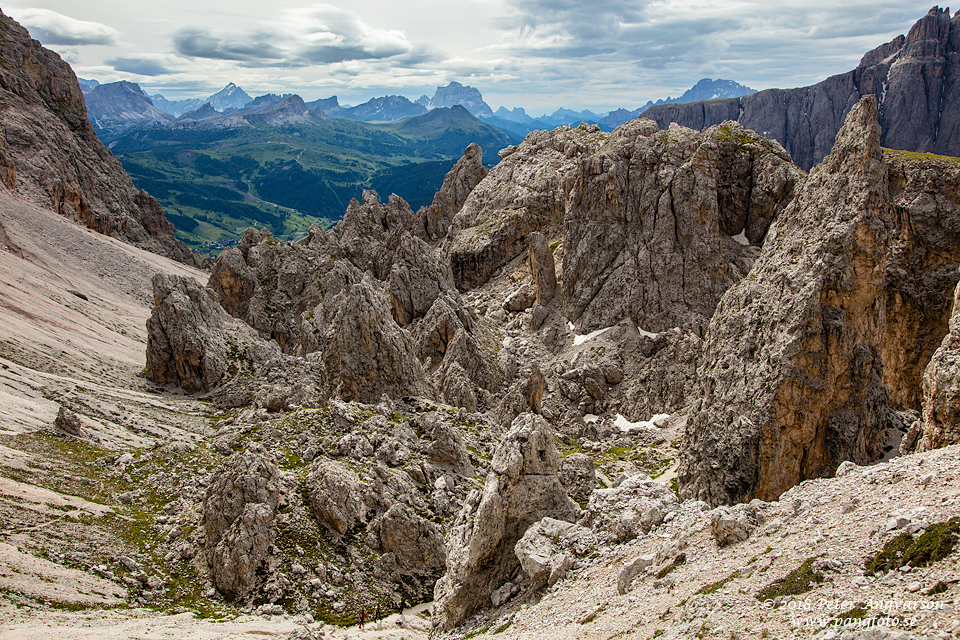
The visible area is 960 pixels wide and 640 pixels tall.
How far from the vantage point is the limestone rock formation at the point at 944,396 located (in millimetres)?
24766

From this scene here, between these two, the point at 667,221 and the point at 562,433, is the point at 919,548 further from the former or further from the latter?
the point at 667,221

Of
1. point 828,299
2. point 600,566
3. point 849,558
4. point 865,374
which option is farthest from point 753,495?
point 849,558

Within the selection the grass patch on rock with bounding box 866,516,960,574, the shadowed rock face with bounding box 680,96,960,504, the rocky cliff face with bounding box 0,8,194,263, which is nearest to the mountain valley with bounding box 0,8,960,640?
the grass patch on rock with bounding box 866,516,960,574

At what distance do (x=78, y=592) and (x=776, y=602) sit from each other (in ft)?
97.8

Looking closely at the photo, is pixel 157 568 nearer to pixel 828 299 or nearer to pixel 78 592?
pixel 78 592

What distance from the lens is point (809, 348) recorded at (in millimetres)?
37406

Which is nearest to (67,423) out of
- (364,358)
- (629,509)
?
(364,358)

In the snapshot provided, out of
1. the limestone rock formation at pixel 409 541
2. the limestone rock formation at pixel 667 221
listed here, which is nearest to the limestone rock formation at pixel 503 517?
the limestone rock formation at pixel 409 541

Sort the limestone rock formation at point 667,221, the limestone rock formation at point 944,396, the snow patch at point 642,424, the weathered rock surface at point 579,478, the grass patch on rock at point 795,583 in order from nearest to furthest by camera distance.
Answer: the grass patch on rock at point 795,583 < the limestone rock formation at point 944,396 < the weathered rock surface at point 579,478 < the snow patch at point 642,424 < the limestone rock formation at point 667,221

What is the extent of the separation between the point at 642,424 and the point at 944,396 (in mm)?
44015

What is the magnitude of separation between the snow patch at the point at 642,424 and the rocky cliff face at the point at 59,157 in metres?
124

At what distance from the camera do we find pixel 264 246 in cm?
12150

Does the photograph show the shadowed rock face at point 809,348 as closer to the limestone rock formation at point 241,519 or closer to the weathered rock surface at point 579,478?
the weathered rock surface at point 579,478

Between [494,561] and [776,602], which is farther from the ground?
[776,602]
